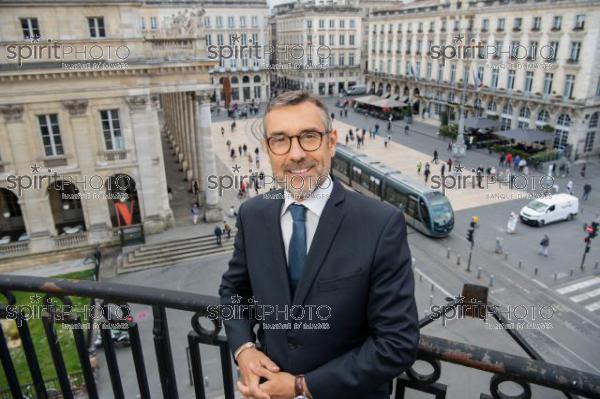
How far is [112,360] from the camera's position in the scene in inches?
166

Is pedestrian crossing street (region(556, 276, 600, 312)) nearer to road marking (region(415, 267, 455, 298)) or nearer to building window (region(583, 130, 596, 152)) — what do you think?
road marking (region(415, 267, 455, 298))

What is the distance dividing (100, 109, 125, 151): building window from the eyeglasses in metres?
25.9

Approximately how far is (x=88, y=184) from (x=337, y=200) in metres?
27.1

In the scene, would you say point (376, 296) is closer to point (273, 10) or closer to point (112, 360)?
point (112, 360)

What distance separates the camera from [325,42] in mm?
81500

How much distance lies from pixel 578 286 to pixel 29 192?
29.9 m

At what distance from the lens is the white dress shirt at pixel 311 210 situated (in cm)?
353

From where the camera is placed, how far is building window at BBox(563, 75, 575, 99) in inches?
1797

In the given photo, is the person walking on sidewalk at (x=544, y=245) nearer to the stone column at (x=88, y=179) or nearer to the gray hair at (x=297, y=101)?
the stone column at (x=88, y=179)

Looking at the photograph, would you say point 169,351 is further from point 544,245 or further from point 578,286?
point 544,245

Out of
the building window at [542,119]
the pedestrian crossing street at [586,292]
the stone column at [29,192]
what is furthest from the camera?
the building window at [542,119]

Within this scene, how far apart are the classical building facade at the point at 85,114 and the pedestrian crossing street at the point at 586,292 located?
72.2 ft

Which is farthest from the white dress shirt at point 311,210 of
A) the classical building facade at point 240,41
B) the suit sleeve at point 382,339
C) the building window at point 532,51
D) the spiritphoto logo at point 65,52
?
the classical building facade at point 240,41

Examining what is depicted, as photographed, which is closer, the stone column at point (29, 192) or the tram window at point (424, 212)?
the stone column at point (29, 192)
